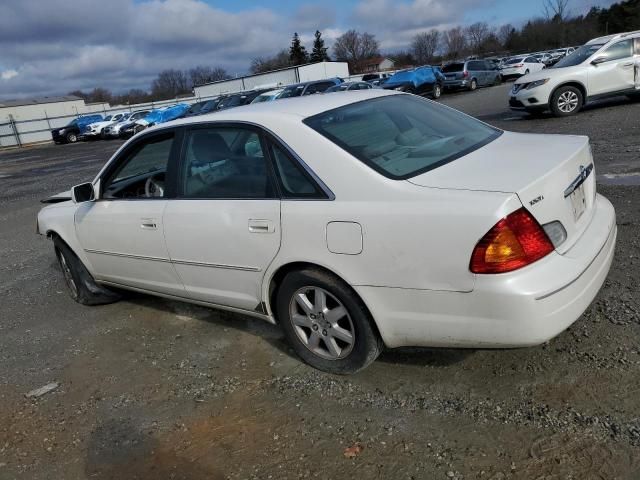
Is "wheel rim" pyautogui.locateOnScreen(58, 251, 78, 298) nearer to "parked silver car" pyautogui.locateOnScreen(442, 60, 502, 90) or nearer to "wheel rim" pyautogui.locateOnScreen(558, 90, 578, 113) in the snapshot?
"wheel rim" pyautogui.locateOnScreen(558, 90, 578, 113)

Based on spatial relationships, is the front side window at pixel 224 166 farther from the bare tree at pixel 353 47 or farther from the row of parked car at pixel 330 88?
the bare tree at pixel 353 47

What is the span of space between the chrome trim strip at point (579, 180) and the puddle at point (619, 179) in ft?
12.2

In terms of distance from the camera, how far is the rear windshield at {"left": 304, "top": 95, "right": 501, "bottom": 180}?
9.75 feet

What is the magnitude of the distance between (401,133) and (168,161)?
1.65m

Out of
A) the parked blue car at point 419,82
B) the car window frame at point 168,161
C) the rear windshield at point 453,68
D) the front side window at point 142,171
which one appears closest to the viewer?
the car window frame at point 168,161

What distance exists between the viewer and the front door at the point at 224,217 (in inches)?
126

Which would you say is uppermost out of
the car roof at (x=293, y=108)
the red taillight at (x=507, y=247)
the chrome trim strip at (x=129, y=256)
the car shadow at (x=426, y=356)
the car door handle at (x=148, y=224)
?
the car roof at (x=293, y=108)

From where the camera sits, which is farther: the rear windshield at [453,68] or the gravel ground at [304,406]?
the rear windshield at [453,68]

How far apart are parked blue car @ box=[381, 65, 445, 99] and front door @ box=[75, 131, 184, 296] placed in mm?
23930

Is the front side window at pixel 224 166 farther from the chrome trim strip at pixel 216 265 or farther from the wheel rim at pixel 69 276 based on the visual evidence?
the wheel rim at pixel 69 276

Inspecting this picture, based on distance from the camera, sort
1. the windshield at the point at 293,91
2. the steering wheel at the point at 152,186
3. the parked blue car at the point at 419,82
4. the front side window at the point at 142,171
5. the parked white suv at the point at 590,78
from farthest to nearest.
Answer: the parked blue car at the point at 419,82
the windshield at the point at 293,91
the parked white suv at the point at 590,78
the steering wheel at the point at 152,186
the front side window at the point at 142,171

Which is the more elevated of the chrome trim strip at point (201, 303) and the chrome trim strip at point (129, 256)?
the chrome trim strip at point (129, 256)

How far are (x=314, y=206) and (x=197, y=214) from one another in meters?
0.96

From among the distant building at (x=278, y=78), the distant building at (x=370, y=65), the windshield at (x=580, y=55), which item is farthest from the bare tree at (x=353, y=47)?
the windshield at (x=580, y=55)
